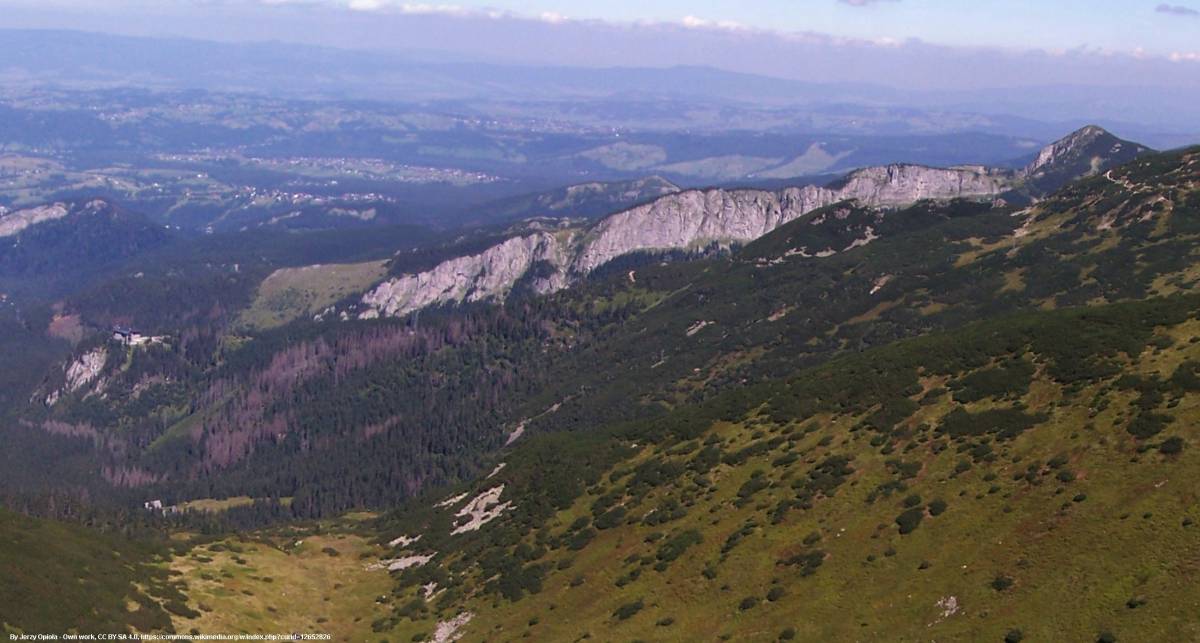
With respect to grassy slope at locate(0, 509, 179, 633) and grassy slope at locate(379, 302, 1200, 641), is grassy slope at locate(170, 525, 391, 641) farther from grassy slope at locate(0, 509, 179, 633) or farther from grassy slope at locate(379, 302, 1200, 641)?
grassy slope at locate(379, 302, 1200, 641)

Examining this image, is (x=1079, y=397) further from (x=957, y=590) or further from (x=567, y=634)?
(x=567, y=634)

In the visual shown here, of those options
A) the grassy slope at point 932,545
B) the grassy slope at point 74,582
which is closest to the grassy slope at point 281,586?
the grassy slope at point 74,582

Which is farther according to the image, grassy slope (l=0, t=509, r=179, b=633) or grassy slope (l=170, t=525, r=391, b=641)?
grassy slope (l=170, t=525, r=391, b=641)

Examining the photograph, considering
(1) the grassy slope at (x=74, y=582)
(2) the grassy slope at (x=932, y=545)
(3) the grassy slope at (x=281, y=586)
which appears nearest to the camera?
(2) the grassy slope at (x=932, y=545)

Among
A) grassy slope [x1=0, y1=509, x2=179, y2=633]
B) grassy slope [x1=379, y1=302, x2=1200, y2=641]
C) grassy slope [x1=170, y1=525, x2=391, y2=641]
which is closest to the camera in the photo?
grassy slope [x1=379, y1=302, x2=1200, y2=641]

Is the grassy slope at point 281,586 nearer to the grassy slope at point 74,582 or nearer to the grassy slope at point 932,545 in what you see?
the grassy slope at point 74,582

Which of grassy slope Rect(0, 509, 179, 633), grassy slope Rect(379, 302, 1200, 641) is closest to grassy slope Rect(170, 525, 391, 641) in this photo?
grassy slope Rect(0, 509, 179, 633)

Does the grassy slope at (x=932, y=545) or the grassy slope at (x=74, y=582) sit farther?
the grassy slope at (x=74, y=582)

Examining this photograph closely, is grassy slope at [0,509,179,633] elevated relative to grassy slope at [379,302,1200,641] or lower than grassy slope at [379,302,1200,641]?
lower

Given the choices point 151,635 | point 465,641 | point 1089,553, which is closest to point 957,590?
point 1089,553
